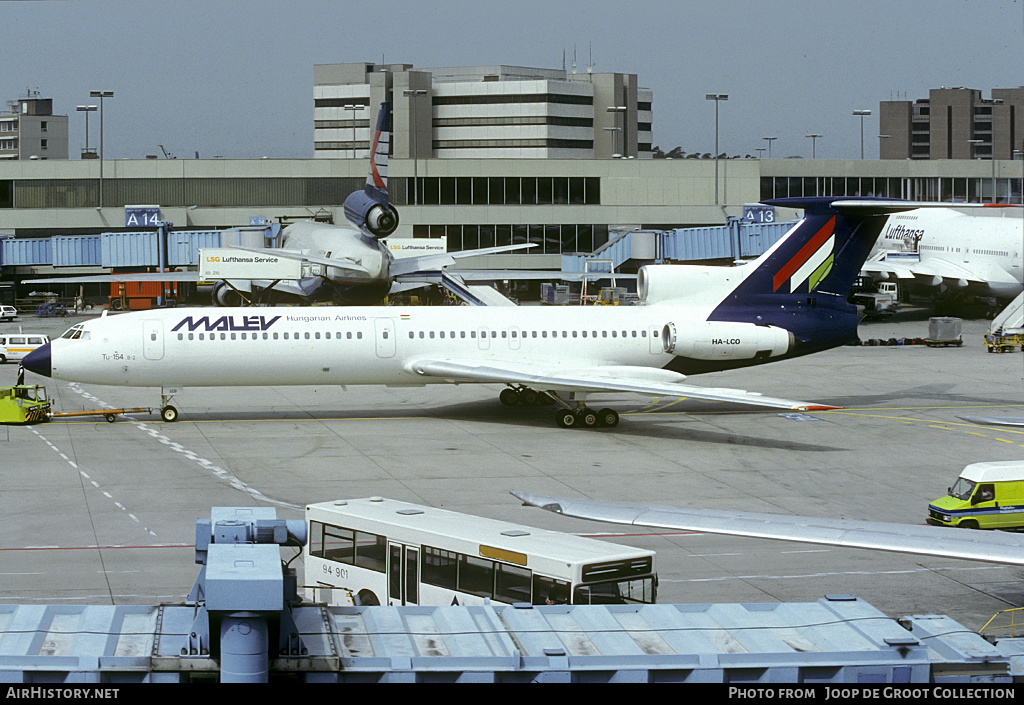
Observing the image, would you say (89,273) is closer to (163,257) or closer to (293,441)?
(163,257)

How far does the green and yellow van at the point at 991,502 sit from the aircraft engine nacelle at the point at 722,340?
1559cm

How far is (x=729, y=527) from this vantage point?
14.6 m

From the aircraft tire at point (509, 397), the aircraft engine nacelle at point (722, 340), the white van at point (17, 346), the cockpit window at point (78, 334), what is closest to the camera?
the cockpit window at point (78, 334)

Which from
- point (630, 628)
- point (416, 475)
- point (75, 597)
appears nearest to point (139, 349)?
point (416, 475)

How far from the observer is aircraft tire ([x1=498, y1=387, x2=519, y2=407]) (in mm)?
43750

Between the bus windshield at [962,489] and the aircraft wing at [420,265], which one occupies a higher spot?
the aircraft wing at [420,265]

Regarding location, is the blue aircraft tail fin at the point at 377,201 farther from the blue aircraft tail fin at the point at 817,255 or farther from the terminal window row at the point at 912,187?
the terminal window row at the point at 912,187

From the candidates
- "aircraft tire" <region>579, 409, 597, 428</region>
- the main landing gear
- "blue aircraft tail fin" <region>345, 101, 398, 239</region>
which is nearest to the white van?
"blue aircraft tail fin" <region>345, 101, 398, 239</region>

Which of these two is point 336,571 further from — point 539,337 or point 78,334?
point 78,334

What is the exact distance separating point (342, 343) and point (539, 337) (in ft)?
22.2

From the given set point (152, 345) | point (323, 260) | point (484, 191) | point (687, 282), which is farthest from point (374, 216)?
point (152, 345)

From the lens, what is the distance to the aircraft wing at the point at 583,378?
121 feet

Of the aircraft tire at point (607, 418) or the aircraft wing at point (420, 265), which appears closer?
the aircraft tire at point (607, 418)

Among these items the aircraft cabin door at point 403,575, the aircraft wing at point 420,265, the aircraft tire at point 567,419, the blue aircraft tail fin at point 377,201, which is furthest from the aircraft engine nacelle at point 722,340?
the blue aircraft tail fin at point 377,201
